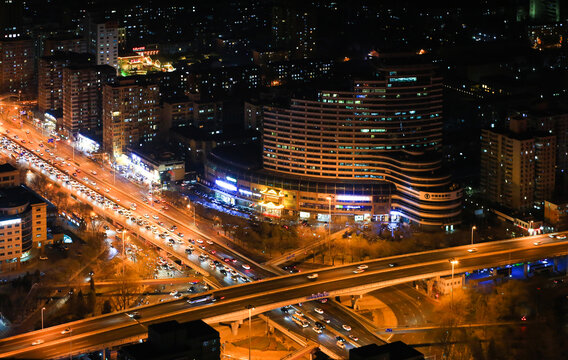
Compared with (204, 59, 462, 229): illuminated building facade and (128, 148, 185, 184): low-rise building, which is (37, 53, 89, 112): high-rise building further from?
(204, 59, 462, 229): illuminated building facade

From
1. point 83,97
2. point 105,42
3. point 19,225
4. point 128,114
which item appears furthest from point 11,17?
point 19,225

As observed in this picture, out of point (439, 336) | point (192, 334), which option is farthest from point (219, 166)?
point (192, 334)

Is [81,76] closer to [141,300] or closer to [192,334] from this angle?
[141,300]

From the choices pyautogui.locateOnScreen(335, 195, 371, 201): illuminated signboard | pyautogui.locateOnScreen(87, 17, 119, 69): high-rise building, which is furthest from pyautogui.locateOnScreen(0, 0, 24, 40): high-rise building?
pyautogui.locateOnScreen(335, 195, 371, 201): illuminated signboard

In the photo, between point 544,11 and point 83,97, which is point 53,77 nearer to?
point 83,97

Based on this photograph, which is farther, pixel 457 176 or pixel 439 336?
pixel 457 176

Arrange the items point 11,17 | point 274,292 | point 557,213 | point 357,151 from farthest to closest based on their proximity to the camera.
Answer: point 11,17, point 357,151, point 557,213, point 274,292
